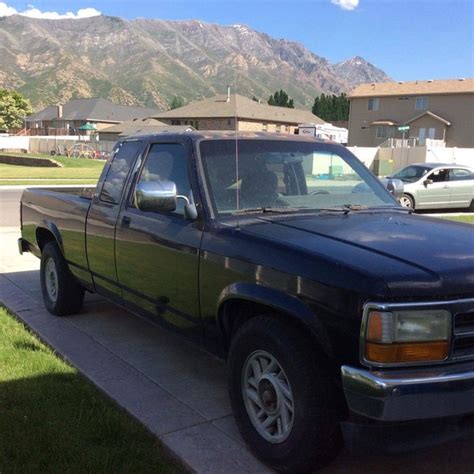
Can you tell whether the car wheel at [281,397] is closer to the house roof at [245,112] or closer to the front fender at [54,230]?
the front fender at [54,230]

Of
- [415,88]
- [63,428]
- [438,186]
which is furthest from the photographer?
[415,88]

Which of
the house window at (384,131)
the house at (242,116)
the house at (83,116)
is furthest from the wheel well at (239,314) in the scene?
the house at (83,116)

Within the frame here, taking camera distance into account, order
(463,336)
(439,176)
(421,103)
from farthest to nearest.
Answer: (421,103)
(439,176)
(463,336)

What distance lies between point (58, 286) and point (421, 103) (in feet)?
195

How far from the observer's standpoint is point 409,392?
99.4 inches

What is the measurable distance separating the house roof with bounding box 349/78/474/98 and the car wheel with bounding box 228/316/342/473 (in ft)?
189

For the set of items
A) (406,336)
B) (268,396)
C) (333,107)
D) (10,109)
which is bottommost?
(268,396)

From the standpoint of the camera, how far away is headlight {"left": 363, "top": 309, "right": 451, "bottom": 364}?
8.46 feet

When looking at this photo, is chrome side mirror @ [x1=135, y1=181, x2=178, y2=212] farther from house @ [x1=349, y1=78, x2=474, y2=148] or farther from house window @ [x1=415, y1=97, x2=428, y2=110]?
house window @ [x1=415, y1=97, x2=428, y2=110]

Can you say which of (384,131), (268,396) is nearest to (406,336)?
(268,396)

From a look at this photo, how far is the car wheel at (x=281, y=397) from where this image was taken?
2.83m

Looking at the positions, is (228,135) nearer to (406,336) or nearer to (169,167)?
(169,167)

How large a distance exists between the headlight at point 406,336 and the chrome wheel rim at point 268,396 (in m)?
0.55

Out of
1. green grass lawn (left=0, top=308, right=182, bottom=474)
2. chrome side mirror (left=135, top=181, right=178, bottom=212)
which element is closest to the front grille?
green grass lawn (left=0, top=308, right=182, bottom=474)
